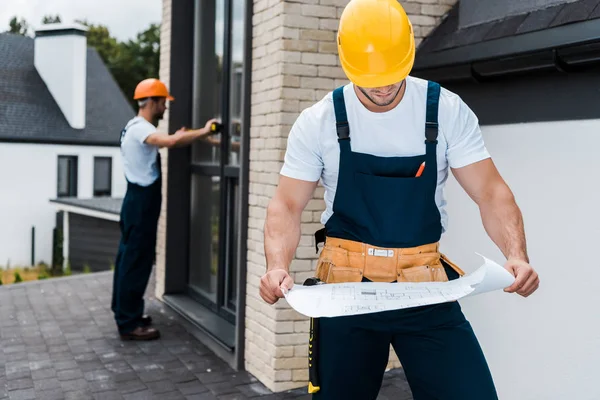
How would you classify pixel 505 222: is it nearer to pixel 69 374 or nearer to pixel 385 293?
pixel 385 293

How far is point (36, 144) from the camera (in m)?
30.3

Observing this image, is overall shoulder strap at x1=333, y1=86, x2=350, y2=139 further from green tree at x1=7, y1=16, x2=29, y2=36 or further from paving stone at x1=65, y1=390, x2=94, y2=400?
green tree at x1=7, y1=16, x2=29, y2=36

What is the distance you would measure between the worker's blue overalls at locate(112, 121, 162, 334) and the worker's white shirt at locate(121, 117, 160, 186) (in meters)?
0.06

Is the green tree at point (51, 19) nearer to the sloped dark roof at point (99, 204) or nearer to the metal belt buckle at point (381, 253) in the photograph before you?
the sloped dark roof at point (99, 204)

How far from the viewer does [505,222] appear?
8.63 feet

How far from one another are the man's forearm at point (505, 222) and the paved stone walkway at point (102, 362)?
2.40 meters

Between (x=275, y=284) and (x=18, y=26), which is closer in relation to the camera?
(x=275, y=284)

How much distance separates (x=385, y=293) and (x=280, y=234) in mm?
494

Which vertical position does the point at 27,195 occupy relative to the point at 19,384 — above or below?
below

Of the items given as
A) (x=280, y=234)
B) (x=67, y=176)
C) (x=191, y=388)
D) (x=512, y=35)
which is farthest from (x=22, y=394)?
(x=67, y=176)

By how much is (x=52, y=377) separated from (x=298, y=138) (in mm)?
3477

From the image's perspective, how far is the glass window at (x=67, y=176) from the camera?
3070cm

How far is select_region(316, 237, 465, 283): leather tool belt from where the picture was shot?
270 centimetres

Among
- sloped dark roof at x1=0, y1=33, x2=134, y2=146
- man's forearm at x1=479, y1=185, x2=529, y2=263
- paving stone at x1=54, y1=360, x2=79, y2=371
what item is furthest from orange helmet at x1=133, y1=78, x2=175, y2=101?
sloped dark roof at x1=0, y1=33, x2=134, y2=146
